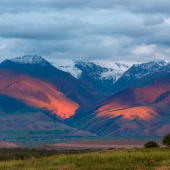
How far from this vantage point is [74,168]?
3844 centimetres

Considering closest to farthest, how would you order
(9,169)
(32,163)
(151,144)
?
(9,169) < (32,163) < (151,144)

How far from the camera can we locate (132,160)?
4125 cm

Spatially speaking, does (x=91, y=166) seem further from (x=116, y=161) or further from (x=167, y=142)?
(x=167, y=142)

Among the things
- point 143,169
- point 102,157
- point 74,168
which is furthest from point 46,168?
point 143,169

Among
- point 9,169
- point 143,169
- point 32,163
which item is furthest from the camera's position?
point 32,163

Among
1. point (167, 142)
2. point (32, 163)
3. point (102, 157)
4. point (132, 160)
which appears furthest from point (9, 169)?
point (167, 142)

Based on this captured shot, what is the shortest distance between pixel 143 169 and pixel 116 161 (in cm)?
550

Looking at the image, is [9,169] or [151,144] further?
[151,144]

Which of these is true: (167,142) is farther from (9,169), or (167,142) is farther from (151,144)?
(9,169)

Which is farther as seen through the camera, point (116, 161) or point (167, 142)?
point (167, 142)

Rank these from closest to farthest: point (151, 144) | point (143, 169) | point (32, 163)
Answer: point (143, 169), point (32, 163), point (151, 144)

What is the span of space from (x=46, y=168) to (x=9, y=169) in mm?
4398

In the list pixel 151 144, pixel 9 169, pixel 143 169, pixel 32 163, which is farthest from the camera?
pixel 151 144

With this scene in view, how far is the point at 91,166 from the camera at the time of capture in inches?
1555
